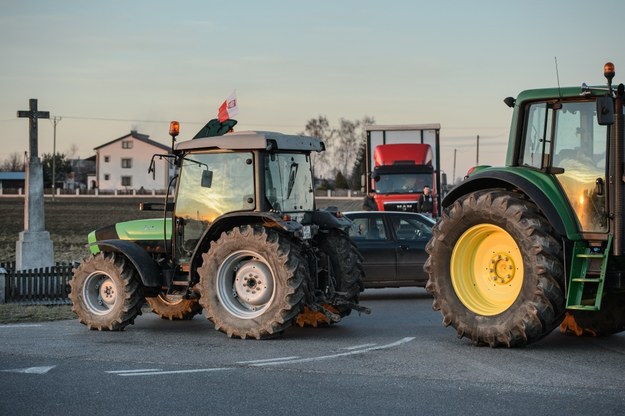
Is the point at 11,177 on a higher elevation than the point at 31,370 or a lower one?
higher

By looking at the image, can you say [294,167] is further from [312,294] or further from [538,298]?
[538,298]

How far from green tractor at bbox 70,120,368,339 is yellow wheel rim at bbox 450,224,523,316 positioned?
5.57 ft

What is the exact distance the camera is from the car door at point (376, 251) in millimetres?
17938

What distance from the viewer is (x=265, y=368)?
33.9ft

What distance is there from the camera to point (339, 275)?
13.7m

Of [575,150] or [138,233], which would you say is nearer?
[575,150]

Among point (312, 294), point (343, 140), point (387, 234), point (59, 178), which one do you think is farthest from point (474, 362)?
point (59, 178)

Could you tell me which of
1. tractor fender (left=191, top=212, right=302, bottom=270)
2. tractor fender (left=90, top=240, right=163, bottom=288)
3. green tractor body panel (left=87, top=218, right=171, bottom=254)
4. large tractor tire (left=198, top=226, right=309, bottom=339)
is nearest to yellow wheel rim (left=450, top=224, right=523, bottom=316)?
large tractor tire (left=198, top=226, right=309, bottom=339)

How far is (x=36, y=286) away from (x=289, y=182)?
6.99m

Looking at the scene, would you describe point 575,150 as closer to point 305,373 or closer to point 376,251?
point 305,373

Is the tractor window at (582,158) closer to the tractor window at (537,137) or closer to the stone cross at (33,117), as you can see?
the tractor window at (537,137)

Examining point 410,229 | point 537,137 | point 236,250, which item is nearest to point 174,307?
point 236,250

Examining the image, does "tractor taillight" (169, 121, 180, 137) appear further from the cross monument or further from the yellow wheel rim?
the cross monument

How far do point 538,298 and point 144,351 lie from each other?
4277 millimetres
